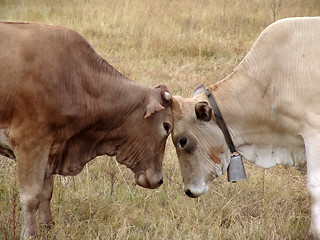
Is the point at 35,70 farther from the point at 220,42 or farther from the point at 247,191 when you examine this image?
the point at 220,42

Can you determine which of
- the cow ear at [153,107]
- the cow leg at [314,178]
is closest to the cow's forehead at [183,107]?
the cow ear at [153,107]

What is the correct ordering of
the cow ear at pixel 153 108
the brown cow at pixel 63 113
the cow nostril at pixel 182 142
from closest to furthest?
the brown cow at pixel 63 113, the cow ear at pixel 153 108, the cow nostril at pixel 182 142

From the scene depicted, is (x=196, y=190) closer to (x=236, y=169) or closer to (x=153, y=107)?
(x=236, y=169)

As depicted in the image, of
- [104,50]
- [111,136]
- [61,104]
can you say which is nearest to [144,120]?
[111,136]

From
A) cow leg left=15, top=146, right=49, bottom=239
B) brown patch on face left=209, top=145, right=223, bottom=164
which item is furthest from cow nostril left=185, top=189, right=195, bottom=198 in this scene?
cow leg left=15, top=146, right=49, bottom=239

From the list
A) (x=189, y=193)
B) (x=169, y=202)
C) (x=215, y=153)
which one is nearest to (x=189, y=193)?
(x=189, y=193)

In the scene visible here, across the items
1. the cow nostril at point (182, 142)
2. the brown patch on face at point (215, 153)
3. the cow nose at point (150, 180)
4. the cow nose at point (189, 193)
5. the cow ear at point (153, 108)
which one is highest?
the cow ear at point (153, 108)

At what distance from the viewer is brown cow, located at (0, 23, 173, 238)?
4645 mm

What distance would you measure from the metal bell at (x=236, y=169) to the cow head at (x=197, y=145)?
0.04 meters

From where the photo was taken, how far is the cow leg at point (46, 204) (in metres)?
5.28

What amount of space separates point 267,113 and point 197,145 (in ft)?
2.08

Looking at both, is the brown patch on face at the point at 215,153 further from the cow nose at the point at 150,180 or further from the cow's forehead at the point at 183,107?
the cow nose at the point at 150,180

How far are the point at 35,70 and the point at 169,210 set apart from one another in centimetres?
182

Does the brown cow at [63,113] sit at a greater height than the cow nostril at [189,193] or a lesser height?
greater
